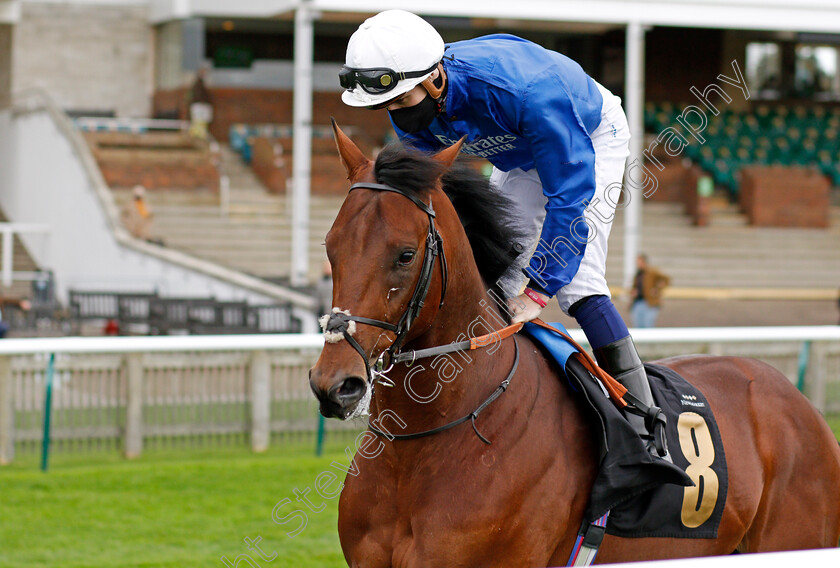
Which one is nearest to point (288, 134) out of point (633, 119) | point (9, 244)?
point (9, 244)

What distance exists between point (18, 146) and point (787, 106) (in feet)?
50.9

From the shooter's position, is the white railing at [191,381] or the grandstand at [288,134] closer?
the white railing at [191,381]

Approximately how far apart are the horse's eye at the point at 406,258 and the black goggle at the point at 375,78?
1.41ft

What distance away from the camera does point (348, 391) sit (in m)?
1.99

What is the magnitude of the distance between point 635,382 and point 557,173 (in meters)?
0.63

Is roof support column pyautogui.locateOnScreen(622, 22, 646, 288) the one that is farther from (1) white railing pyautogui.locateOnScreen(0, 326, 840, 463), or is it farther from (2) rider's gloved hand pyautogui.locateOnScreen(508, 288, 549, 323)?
(2) rider's gloved hand pyautogui.locateOnScreen(508, 288, 549, 323)

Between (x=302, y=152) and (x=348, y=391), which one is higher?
(x=348, y=391)

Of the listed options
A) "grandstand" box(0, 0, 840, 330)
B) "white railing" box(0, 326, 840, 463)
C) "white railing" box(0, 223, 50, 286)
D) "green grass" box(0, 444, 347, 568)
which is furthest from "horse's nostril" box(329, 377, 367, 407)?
"white railing" box(0, 223, 50, 286)

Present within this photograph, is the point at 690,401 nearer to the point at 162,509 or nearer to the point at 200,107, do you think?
the point at 162,509

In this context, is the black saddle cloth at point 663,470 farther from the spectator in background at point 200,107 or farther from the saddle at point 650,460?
the spectator in background at point 200,107

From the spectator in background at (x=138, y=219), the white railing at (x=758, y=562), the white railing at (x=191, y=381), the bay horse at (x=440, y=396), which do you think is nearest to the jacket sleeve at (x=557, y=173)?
the bay horse at (x=440, y=396)

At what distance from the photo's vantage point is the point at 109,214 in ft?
44.4

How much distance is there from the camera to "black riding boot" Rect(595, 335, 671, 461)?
8.81ft

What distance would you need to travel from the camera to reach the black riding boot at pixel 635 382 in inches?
106
